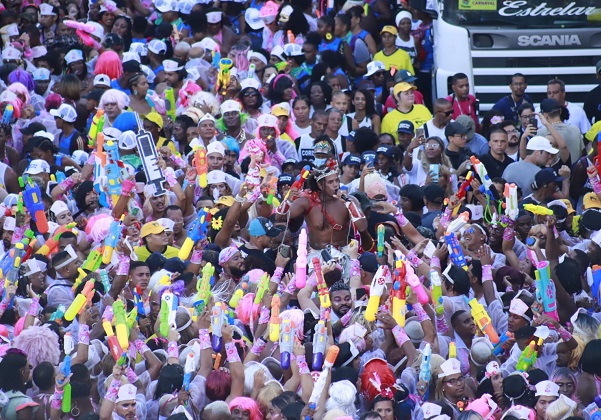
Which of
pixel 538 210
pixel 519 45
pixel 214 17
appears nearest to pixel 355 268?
pixel 538 210

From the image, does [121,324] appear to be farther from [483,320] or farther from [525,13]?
[525,13]

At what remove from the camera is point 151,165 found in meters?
15.2

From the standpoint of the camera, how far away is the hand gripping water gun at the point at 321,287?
41.3 ft

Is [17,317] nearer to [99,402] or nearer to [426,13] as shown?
[99,402]

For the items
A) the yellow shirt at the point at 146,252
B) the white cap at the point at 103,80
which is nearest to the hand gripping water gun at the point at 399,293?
the yellow shirt at the point at 146,252

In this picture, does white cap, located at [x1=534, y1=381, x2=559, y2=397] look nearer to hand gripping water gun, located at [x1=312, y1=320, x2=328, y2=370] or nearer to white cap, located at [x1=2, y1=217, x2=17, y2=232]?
hand gripping water gun, located at [x1=312, y1=320, x2=328, y2=370]

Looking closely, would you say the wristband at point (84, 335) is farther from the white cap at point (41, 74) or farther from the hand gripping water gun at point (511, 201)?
the white cap at point (41, 74)

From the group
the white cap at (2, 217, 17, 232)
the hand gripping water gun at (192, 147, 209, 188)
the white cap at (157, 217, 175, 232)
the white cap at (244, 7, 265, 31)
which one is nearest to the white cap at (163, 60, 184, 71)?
the white cap at (244, 7, 265, 31)

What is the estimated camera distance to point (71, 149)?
56.0 feet

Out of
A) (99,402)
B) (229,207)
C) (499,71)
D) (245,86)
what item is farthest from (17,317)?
Result: (499,71)

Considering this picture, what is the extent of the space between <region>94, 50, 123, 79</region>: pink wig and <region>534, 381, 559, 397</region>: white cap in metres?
7.91

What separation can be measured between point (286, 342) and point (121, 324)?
4.08 ft

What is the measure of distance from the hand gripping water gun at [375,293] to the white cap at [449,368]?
675 millimetres

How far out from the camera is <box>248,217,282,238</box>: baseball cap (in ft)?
47.2
